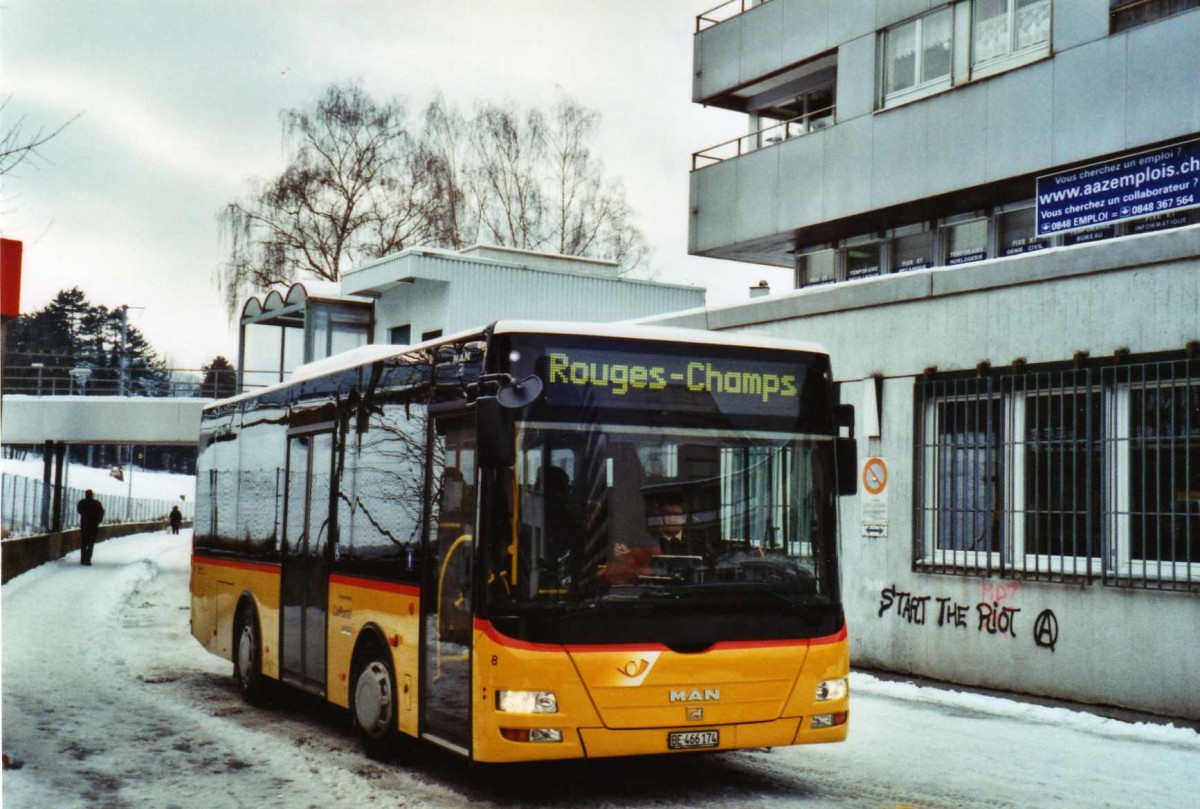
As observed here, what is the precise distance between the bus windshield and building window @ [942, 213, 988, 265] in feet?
43.8

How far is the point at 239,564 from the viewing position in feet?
44.7

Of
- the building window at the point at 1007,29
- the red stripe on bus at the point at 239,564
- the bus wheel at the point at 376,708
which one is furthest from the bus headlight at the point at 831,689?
the building window at the point at 1007,29

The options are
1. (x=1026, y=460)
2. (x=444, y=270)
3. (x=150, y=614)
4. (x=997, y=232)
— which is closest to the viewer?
(x=1026, y=460)

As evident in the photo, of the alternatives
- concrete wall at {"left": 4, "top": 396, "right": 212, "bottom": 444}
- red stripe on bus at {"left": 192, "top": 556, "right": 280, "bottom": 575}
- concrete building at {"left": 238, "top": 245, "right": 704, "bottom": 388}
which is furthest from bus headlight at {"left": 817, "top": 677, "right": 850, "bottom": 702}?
concrete wall at {"left": 4, "top": 396, "right": 212, "bottom": 444}

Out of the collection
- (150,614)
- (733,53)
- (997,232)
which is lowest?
(150,614)

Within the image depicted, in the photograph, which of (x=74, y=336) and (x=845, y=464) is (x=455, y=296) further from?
(x=74, y=336)

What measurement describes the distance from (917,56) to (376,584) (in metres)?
14.9

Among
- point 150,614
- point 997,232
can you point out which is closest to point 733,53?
point 997,232

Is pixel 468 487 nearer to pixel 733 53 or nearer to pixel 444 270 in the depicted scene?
pixel 733 53

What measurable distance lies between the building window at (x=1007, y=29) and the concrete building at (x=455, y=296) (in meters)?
15.8

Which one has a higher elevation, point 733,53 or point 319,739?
point 733,53

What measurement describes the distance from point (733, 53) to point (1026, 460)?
1339 cm

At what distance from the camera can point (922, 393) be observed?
15383mm

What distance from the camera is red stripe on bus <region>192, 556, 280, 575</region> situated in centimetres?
1252
